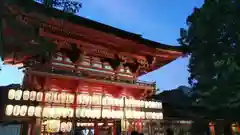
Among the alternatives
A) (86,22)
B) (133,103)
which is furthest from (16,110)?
(133,103)

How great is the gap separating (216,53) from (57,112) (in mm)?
9686

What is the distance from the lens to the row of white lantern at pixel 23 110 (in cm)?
718

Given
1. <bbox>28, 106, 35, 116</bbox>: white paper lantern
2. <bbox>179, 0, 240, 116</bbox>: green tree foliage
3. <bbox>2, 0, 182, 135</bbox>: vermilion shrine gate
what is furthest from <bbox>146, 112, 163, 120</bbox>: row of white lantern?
<bbox>28, 106, 35, 116</bbox>: white paper lantern

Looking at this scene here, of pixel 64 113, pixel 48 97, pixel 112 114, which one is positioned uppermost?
pixel 48 97

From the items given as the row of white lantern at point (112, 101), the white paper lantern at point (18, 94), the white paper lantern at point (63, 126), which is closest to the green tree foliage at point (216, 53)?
the row of white lantern at point (112, 101)

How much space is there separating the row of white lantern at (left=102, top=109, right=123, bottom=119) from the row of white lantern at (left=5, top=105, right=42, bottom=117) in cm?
299

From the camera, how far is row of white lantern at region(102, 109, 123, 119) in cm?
965

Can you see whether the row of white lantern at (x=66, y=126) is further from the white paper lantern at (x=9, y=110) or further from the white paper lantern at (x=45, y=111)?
the white paper lantern at (x=9, y=110)

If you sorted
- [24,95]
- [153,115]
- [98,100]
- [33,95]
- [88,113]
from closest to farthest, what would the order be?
[24,95], [33,95], [88,113], [98,100], [153,115]

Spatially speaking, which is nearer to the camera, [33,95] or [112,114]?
[33,95]

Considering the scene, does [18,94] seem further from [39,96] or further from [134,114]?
[134,114]

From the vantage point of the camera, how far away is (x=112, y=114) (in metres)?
9.85

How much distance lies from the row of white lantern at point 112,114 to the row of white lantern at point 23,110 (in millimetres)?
2985

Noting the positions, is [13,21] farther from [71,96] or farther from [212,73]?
[212,73]
